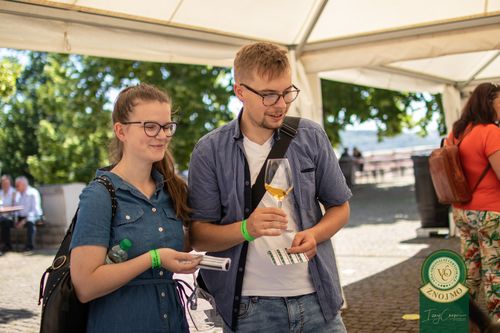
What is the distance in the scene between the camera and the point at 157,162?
8.21ft

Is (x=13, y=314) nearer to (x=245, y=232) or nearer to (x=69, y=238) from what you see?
(x=69, y=238)

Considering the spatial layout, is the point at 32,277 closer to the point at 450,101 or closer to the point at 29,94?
the point at 450,101

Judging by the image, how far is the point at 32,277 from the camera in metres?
10.1

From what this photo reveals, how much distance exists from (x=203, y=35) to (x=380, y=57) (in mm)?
1700

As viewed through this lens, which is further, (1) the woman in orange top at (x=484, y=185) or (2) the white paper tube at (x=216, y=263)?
(1) the woman in orange top at (x=484, y=185)

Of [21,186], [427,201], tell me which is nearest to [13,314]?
[427,201]

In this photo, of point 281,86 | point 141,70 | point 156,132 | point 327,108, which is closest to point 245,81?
point 281,86

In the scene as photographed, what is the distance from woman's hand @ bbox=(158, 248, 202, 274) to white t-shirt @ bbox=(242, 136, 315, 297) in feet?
1.04

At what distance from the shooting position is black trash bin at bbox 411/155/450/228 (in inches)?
439

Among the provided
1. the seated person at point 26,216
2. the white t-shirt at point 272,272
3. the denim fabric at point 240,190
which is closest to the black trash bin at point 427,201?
the seated person at point 26,216

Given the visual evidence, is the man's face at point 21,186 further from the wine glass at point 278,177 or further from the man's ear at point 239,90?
the wine glass at point 278,177

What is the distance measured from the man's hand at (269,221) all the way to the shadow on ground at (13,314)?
5.99 metres

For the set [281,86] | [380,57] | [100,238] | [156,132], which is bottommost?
[100,238]

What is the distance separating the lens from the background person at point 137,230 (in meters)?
Answer: 2.08
